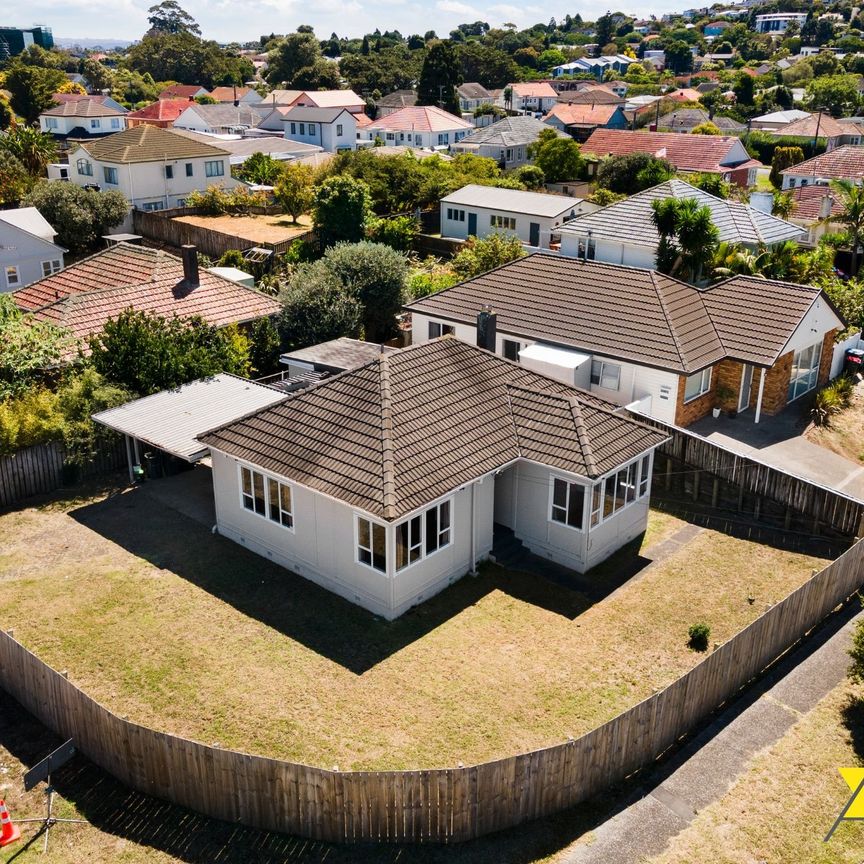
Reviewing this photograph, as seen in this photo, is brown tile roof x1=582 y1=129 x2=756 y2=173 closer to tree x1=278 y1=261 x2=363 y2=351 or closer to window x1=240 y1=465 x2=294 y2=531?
tree x1=278 y1=261 x2=363 y2=351

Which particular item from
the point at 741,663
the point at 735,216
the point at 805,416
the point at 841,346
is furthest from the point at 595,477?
the point at 735,216

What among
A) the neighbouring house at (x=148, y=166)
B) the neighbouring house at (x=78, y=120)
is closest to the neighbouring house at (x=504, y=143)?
the neighbouring house at (x=148, y=166)

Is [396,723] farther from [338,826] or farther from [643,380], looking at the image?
[643,380]

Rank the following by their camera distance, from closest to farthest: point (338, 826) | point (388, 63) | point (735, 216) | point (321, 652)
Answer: point (338, 826), point (321, 652), point (735, 216), point (388, 63)

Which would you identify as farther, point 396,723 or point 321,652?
point 321,652

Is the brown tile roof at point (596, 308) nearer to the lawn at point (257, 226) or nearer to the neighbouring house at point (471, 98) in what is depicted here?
the lawn at point (257, 226)

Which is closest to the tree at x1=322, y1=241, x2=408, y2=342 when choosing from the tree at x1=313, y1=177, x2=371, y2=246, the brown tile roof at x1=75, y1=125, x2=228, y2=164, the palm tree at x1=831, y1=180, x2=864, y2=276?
the tree at x1=313, y1=177, x2=371, y2=246
